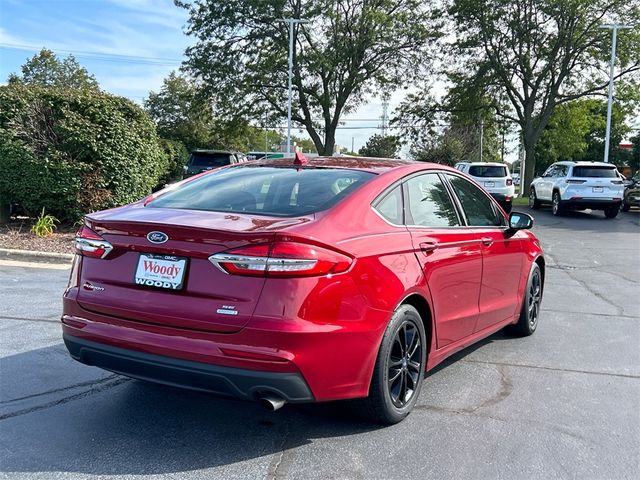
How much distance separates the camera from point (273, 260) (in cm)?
299

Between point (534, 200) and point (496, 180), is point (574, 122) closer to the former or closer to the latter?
point (534, 200)

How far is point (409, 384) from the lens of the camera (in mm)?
3828

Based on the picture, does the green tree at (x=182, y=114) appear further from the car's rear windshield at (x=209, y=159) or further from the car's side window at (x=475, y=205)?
the car's side window at (x=475, y=205)

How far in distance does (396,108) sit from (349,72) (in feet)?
14.6

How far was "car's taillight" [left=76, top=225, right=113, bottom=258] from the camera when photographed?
341 cm

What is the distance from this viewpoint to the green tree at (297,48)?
3206 cm

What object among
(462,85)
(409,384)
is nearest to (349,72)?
(462,85)

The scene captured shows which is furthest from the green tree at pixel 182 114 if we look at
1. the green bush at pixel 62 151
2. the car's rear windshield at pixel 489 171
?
the green bush at pixel 62 151

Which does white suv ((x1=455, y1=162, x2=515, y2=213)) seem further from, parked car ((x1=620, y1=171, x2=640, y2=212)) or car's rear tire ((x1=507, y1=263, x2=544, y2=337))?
car's rear tire ((x1=507, y1=263, x2=544, y2=337))

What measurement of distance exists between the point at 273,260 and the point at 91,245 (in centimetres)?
117

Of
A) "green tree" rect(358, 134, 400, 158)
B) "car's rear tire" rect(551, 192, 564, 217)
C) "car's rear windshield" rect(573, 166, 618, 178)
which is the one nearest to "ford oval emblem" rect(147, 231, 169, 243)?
"car's rear windshield" rect(573, 166, 618, 178)

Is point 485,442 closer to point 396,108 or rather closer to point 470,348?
point 470,348

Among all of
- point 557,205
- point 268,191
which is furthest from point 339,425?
point 557,205

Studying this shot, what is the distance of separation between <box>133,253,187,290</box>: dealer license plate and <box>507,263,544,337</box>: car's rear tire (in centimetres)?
358
